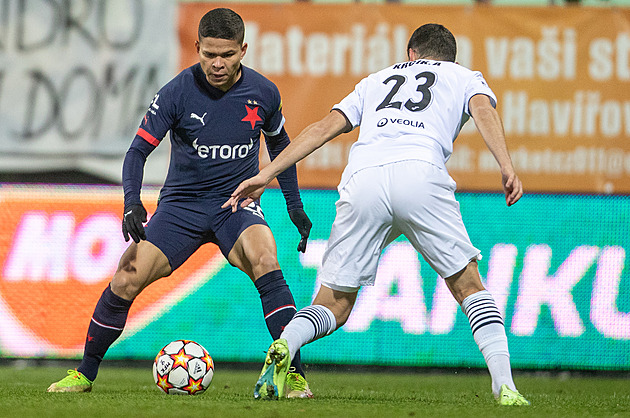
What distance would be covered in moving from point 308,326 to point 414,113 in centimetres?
116

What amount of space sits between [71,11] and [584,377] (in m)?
5.68

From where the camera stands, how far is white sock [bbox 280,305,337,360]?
4207mm

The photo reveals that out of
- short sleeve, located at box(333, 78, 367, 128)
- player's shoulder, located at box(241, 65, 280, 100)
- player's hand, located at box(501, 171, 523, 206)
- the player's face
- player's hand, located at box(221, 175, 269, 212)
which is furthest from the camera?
player's shoulder, located at box(241, 65, 280, 100)

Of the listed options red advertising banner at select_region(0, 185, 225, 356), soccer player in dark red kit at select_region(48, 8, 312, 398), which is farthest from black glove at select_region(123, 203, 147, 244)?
red advertising banner at select_region(0, 185, 225, 356)

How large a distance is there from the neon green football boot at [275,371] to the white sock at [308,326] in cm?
7

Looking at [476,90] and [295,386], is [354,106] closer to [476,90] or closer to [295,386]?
[476,90]

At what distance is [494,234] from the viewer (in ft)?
25.2

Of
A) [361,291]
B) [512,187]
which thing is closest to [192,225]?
[512,187]

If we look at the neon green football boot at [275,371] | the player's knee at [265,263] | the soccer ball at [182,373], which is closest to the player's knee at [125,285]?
the soccer ball at [182,373]

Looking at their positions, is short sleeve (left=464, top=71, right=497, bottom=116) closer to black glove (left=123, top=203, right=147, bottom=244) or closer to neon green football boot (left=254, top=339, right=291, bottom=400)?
neon green football boot (left=254, top=339, right=291, bottom=400)

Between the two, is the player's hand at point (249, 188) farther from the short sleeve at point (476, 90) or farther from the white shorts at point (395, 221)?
the short sleeve at point (476, 90)

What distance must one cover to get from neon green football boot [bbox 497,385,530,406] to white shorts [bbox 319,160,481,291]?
1.93 feet

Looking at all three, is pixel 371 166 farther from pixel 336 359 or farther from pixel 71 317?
pixel 71 317

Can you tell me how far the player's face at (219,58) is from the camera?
16.1 ft
